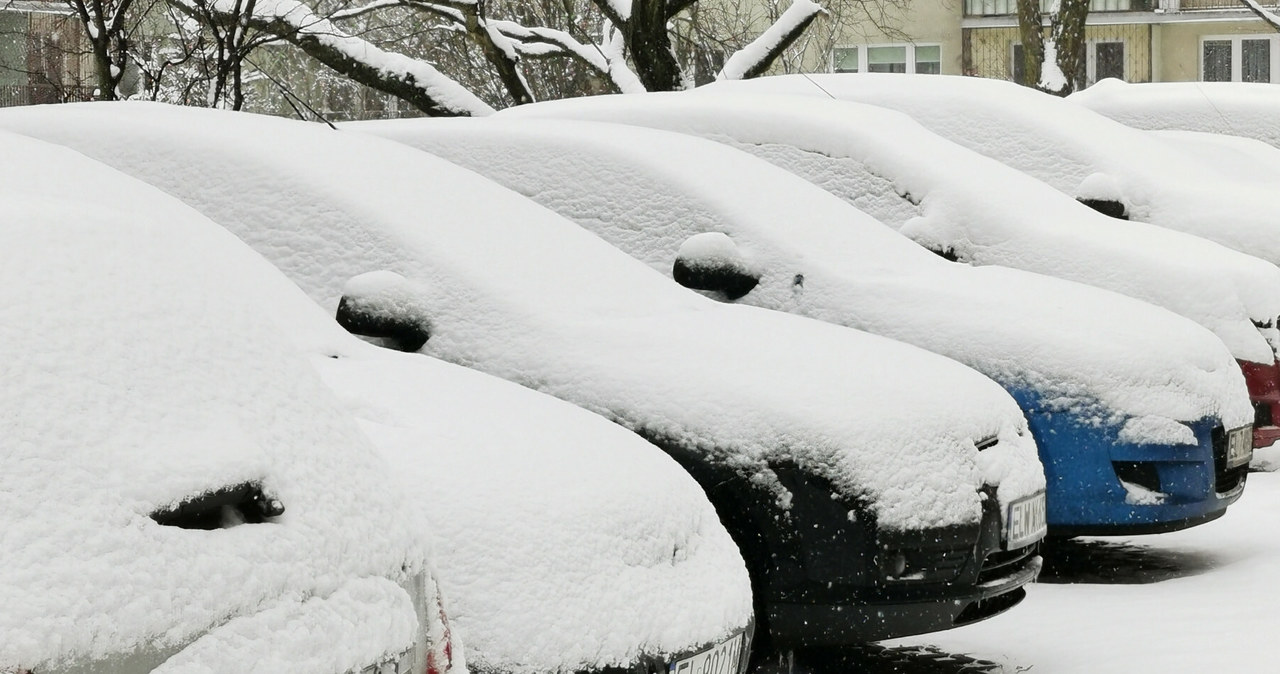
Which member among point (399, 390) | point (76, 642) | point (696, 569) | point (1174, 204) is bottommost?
point (1174, 204)

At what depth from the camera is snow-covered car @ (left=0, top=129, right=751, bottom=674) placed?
3035 millimetres

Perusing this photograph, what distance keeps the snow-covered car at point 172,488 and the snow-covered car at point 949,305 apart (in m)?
3.18

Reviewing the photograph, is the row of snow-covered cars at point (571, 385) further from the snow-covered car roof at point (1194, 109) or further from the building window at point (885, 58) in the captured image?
the building window at point (885, 58)

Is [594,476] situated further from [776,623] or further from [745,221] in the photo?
[745,221]

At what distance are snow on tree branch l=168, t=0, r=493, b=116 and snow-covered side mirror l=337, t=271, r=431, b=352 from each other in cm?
790

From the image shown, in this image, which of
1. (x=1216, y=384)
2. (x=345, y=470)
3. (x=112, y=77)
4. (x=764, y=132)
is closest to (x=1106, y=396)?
(x=1216, y=384)

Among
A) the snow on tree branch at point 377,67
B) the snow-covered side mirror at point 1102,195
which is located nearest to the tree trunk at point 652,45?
the snow on tree branch at point 377,67

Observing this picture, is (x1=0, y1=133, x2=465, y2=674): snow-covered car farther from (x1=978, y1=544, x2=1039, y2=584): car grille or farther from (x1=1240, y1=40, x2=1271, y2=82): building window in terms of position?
(x1=1240, y1=40, x2=1271, y2=82): building window

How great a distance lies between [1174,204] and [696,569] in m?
6.62

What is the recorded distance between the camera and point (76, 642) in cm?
197

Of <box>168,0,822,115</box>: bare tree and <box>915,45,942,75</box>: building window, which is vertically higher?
<box>168,0,822,115</box>: bare tree

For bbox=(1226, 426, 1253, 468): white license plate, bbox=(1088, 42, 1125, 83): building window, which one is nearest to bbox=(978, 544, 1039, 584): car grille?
bbox=(1226, 426, 1253, 468): white license plate

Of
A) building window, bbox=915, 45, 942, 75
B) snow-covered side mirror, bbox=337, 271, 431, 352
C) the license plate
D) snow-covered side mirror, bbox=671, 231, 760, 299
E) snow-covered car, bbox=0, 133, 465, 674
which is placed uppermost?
snow-covered car, bbox=0, 133, 465, 674

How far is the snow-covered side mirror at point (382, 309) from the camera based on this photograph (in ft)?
14.9
